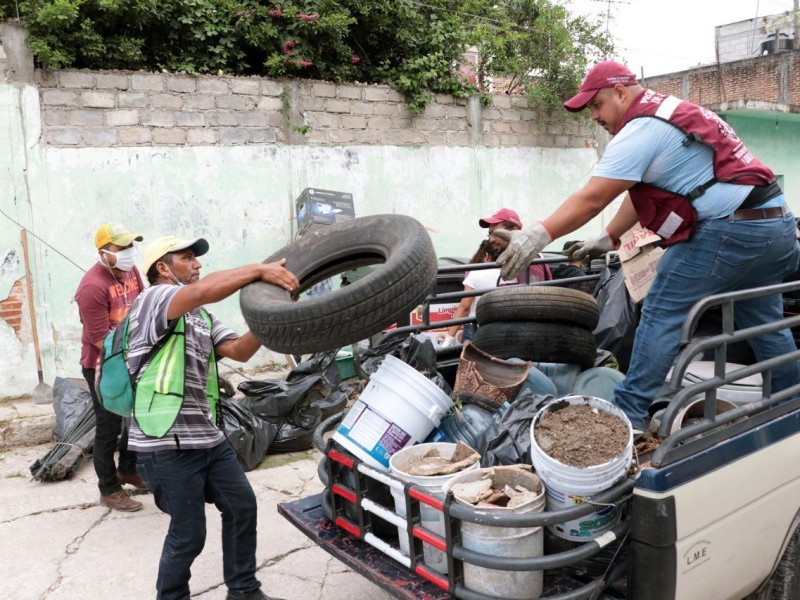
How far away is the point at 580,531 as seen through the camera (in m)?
2.30

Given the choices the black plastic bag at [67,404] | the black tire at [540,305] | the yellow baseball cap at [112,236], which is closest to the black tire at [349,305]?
the black tire at [540,305]

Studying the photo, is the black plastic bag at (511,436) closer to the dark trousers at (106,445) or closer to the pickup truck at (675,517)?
the pickup truck at (675,517)

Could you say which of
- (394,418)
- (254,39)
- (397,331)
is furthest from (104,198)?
(394,418)

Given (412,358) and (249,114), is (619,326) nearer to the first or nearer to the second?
(412,358)

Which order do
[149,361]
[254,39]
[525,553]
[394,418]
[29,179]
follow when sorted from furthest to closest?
1. [254,39]
2. [29,179]
3. [149,361]
4. [394,418]
5. [525,553]

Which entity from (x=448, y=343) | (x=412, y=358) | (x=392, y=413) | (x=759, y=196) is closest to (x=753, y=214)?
(x=759, y=196)

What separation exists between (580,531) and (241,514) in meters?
1.57

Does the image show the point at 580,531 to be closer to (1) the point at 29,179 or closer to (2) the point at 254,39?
(1) the point at 29,179

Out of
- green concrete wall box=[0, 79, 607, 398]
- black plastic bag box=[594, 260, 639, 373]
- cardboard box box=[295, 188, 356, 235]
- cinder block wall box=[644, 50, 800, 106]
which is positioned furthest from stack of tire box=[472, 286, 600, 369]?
cinder block wall box=[644, 50, 800, 106]

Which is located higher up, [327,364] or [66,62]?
[66,62]

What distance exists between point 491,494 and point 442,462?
0.32 meters

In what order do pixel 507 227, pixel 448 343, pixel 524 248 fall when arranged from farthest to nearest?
1. pixel 507 227
2. pixel 448 343
3. pixel 524 248

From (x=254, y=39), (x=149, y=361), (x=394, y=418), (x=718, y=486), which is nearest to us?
(x=718, y=486)

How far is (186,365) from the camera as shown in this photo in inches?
119
